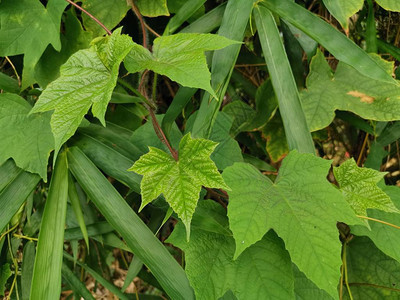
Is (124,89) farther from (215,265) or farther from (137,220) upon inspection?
(215,265)

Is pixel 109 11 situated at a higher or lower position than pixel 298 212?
higher

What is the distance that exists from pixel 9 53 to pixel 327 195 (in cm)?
67

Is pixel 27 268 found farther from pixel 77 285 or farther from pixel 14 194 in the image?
pixel 14 194

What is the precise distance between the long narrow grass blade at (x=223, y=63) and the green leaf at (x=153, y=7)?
156 mm

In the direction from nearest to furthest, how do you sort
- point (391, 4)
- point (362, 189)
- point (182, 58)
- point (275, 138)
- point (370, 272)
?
1. point (182, 58)
2. point (362, 189)
3. point (391, 4)
4. point (370, 272)
5. point (275, 138)

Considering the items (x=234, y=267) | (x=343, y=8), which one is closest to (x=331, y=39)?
(x=343, y=8)

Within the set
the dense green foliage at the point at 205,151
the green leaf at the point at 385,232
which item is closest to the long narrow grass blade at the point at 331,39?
the dense green foliage at the point at 205,151

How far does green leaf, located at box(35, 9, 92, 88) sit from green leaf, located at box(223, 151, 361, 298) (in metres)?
0.48

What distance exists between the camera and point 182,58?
0.62 metres

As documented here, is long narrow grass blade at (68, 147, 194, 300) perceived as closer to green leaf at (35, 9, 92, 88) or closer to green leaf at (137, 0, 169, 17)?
green leaf at (35, 9, 92, 88)

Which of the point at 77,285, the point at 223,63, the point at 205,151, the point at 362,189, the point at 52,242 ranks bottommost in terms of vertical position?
the point at 77,285

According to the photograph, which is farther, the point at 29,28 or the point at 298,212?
the point at 29,28

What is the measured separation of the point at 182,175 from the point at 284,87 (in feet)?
0.96

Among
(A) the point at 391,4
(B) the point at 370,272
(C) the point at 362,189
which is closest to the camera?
(C) the point at 362,189
